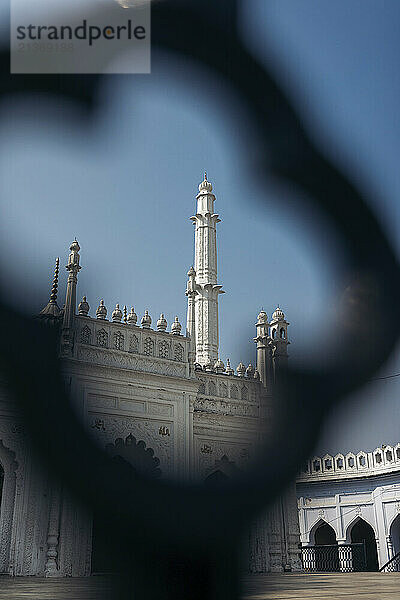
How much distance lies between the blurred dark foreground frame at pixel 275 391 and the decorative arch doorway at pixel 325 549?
13981 mm

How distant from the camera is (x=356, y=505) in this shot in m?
18.0

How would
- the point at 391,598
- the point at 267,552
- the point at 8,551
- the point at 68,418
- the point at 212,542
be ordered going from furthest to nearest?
the point at 267,552 → the point at 8,551 → the point at 391,598 → the point at 212,542 → the point at 68,418

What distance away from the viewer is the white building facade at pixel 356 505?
1698 centimetres

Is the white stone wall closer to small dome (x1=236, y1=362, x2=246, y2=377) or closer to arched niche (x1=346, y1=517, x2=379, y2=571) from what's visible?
arched niche (x1=346, y1=517, x2=379, y2=571)

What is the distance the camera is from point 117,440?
8.80 metres

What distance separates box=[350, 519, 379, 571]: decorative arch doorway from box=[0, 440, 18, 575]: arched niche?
44.5 ft

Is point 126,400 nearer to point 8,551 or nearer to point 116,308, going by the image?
point 116,308

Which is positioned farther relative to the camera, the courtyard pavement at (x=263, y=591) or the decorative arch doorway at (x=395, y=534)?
the decorative arch doorway at (x=395, y=534)

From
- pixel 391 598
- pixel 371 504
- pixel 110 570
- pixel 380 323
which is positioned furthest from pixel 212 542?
pixel 371 504

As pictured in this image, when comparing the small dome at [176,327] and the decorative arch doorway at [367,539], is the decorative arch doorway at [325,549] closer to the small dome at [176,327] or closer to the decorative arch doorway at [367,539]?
the decorative arch doorway at [367,539]

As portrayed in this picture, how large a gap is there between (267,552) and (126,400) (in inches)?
135

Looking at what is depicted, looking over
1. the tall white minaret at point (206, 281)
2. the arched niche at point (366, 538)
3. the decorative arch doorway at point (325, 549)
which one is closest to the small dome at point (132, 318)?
the decorative arch doorway at point (325, 549)

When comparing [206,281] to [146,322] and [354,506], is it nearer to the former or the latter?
[354,506]

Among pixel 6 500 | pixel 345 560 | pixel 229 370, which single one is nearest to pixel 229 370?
pixel 229 370
